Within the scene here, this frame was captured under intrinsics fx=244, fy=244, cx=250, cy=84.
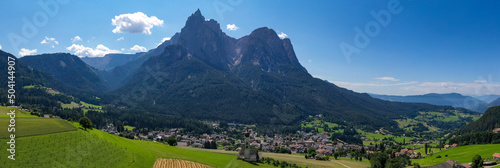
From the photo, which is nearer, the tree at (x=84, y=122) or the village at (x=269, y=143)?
the tree at (x=84, y=122)

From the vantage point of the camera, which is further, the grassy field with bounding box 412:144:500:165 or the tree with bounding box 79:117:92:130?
the grassy field with bounding box 412:144:500:165

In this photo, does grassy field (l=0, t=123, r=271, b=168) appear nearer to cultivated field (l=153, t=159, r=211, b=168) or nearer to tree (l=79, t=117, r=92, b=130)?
cultivated field (l=153, t=159, r=211, b=168)

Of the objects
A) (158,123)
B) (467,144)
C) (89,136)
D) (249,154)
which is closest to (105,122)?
(158,123)

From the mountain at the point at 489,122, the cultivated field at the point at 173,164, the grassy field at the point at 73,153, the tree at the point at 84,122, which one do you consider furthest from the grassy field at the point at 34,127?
the mountain at the point at 489,122

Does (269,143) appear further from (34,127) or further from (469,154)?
(34,127)

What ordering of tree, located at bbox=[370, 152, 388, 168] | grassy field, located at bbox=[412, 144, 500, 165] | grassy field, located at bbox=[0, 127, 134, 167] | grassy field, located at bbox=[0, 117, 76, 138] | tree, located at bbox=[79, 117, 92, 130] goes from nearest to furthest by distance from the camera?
grassy field, located at bbox=[0, 127, 134, 167], grassy field, located at bbox=[0, 117, 76, 138], tree, located at bbox=[79, 117, 92, 130], tree, located at bbox=[370, 152, 388, 168], grassy field, located at bbox=[412, 144, 500, 165]

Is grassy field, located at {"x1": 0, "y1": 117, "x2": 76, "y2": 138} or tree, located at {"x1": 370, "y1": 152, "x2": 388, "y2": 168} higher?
grassy field, located at {"x1": 0, "y1": 117, "x2": 76, "y2": 138}

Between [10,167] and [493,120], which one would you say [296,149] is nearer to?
[10,167]

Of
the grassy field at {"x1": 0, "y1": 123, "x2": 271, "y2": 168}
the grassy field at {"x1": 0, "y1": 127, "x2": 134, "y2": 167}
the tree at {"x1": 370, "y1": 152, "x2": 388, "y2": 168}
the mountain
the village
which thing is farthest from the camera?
the mountain

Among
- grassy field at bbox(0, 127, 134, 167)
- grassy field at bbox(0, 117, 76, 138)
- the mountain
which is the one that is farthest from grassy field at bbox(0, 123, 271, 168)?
the mountain

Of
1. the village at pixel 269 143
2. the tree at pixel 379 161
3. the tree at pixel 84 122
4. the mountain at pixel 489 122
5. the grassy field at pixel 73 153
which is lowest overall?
the village at pixel 269 143

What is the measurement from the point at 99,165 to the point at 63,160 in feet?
15.4

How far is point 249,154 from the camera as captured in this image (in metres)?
60.3

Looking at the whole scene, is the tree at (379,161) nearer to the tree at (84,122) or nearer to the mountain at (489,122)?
the tree at (84,122)
